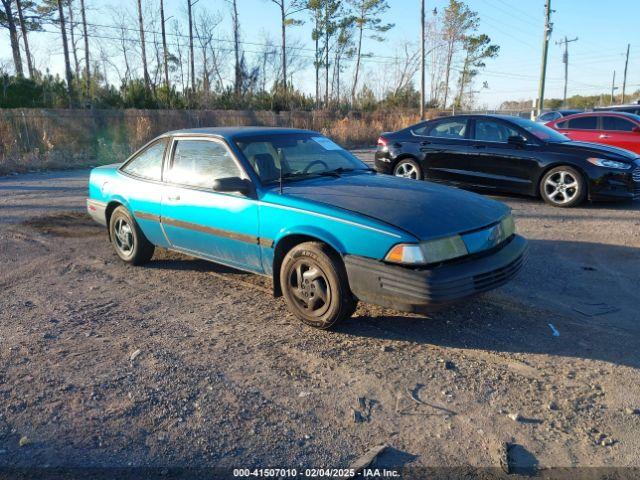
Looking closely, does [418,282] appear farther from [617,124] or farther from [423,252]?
[617,124]

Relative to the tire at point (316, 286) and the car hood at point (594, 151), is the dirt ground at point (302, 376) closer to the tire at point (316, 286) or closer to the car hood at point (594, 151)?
the tire at point (316, 286)

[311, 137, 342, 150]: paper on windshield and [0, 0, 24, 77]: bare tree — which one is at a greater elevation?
[0, 0, 24, 77]: bare tree

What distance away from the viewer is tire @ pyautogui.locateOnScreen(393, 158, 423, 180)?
31.6 feet

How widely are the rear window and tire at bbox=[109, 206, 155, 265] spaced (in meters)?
10.6

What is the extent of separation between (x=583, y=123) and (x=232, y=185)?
10813 millimetres

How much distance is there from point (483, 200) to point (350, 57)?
150 ft

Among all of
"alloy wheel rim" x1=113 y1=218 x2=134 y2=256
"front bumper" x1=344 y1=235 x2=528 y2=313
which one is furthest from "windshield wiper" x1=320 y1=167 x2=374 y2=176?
"alloy wheel rim" x1=113 y1=218 x2=134 y2=256

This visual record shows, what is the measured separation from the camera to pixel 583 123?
40.4 ft

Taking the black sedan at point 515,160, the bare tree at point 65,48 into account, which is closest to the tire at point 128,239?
the black sedan at point 515,160

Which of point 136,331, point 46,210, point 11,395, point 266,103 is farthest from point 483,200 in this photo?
point 266,103

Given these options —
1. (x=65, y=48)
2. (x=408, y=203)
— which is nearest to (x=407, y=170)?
(x=408, y=203)

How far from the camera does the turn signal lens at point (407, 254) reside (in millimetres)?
3496

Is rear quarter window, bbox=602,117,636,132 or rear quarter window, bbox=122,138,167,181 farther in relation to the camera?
rear quarter window, bbox=602,117,636,132

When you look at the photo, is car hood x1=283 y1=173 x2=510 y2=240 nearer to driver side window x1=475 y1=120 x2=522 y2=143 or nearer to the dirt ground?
the dirt ground
